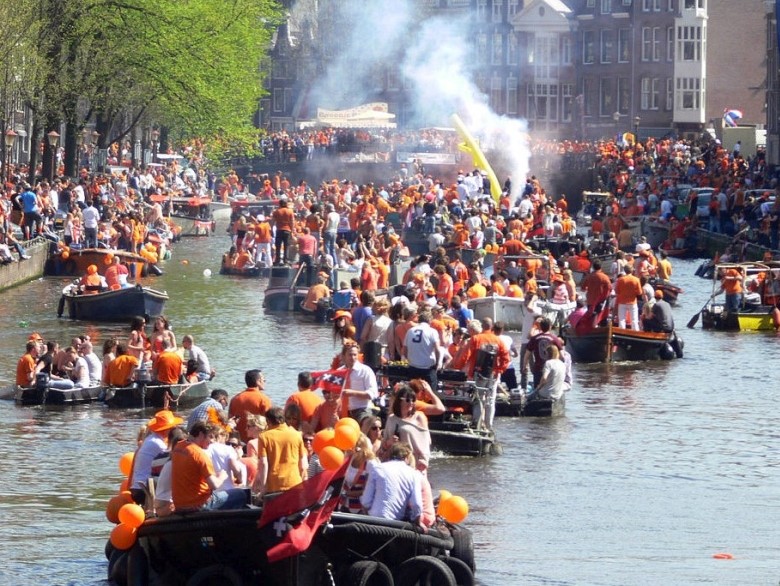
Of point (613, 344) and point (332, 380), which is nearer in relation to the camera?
point (332, 380)

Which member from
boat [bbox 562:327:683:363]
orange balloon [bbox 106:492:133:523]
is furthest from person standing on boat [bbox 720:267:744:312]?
orange balloon [bbox 106:492:133:523]

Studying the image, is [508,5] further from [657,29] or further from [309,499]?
[309,499]

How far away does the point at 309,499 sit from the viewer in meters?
14.4

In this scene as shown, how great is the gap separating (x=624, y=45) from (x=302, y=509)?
3706 inches

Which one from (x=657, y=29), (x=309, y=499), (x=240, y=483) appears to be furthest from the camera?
(x=657, y=29)

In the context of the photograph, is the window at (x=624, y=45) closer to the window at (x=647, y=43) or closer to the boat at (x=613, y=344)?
the window at (x=647, y=43)

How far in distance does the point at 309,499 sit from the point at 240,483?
3.91 feet

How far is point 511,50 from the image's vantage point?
110750mm

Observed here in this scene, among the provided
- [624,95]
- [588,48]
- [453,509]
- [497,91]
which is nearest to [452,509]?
[453,509]

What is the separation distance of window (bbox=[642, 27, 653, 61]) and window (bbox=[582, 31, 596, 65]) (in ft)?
11.2

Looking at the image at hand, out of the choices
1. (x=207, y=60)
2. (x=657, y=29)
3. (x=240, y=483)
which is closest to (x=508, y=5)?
(x=657, y=29)

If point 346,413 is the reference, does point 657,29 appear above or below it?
above

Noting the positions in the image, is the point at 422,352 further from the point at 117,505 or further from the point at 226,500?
the point at 226,500

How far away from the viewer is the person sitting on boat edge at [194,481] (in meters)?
14.8
